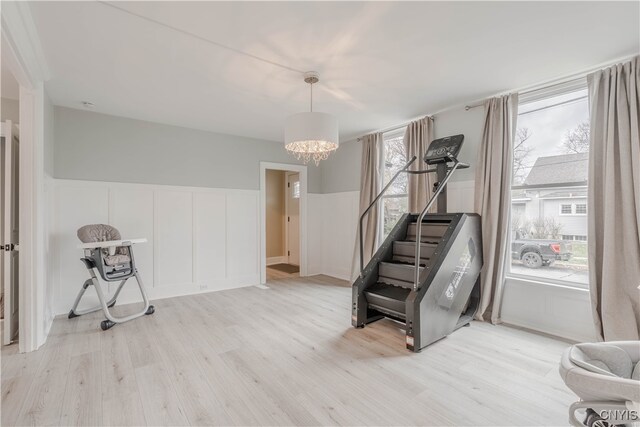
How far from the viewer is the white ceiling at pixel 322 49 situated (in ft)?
6.65

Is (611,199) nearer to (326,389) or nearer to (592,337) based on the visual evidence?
(592,337)

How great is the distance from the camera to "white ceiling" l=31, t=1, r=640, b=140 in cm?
203

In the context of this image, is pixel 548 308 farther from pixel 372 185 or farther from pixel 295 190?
pixel 295 190

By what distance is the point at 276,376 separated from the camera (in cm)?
226

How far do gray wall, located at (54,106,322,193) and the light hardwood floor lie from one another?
1933 millimetres

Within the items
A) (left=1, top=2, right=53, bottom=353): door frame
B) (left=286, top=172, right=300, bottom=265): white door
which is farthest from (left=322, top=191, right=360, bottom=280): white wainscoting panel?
(left=1, top=2, right=53, bottom=353): door frame

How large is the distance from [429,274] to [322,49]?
2.22 meters

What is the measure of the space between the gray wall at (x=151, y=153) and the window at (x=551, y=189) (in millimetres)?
3917

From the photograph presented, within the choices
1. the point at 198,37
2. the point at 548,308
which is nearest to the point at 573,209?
the point at 548,308

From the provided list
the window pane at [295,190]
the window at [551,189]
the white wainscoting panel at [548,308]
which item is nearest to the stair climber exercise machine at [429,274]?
the white wainscoting panel at [548,308]

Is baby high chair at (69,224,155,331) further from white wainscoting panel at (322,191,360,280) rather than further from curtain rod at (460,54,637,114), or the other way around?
curtain rod at (460,54,637,114)

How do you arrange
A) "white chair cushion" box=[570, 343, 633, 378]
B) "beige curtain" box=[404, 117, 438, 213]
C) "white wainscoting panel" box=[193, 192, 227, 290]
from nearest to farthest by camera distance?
"white chair cushion" box=[570, 343, 633, 378]
"beige curtain" box=[404, 117, 438, 213]
"white wainscoting panel" box=[193, 192, 227, 290]

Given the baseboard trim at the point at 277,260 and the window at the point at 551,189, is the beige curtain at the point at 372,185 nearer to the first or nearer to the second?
the window at the point at 551,189

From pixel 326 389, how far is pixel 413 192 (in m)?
3.00
